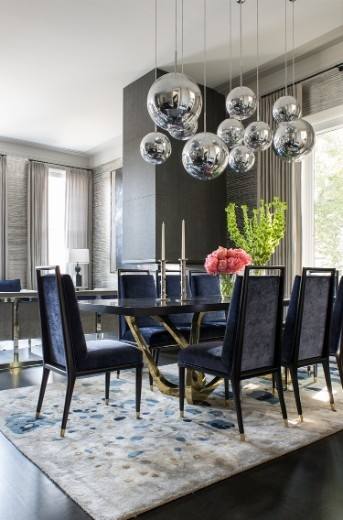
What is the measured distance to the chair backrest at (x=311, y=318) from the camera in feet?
8.95

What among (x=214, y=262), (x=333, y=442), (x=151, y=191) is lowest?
(x=333, y=442)

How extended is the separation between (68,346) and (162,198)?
313 centimetres

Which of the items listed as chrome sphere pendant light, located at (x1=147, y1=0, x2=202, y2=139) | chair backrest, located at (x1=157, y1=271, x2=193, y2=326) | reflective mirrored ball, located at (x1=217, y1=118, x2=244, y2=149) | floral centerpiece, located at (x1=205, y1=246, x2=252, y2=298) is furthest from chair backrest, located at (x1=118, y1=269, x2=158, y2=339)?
chrome sphere pendant light, located at (x1=147, y1=0, x2=202, y2=139)

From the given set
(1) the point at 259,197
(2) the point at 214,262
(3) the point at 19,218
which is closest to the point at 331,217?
(1) the point at 259,197

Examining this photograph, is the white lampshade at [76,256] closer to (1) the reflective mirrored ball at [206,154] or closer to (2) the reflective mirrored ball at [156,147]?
(2) the reflective mirrored ball at [156,147]

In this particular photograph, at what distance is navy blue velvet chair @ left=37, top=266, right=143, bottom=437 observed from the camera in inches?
96.7

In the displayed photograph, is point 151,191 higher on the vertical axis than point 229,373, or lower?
higher

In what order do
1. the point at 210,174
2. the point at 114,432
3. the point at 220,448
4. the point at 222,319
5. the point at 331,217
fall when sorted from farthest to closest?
the point at 331,217 → the point at 222,319 → the point at 210,174 → the point at 114,432 → the point at 220,448

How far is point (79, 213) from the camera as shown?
345 inches

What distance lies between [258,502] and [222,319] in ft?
8.21

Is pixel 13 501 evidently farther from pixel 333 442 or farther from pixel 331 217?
pixel 331 217

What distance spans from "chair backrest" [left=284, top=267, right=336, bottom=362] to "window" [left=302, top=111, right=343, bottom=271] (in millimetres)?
2118

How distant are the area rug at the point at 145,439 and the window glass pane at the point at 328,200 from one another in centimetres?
196

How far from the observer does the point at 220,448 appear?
2.27m
